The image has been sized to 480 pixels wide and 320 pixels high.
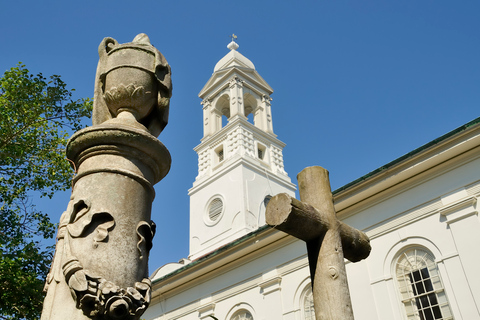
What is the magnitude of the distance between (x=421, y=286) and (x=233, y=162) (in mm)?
18166

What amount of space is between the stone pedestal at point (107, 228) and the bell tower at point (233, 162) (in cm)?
2253

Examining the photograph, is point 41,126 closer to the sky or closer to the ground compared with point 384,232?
closer to the sky

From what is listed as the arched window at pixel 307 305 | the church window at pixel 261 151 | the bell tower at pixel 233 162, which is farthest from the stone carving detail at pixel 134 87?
the church window at pixel 261 151

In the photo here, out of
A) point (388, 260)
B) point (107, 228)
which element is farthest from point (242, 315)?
point (107, 228)

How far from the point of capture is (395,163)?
13.0m

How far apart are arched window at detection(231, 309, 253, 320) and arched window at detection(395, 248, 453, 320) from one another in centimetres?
546

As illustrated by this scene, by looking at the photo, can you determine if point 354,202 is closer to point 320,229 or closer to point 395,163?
point 395,163

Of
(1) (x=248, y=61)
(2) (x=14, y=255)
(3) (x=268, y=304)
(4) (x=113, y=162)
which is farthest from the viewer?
(1) (x=248, y=61)

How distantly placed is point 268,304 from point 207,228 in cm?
1394

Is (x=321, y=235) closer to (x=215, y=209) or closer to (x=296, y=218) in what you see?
(x=296, y=218)

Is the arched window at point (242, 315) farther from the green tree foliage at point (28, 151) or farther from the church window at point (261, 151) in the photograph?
the church window at point (261, 151)

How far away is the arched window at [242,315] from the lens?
632 inches

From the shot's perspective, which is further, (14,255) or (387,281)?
(387,281)

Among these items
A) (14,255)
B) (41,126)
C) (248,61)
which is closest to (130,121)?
(14,255)
